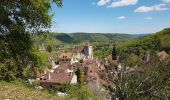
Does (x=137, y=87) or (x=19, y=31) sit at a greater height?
(x=19, y=31)

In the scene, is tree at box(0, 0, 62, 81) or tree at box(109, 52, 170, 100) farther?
tree at box(109, 52, 170, 100)

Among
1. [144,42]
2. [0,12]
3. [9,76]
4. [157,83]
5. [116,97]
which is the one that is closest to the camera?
[0,12]

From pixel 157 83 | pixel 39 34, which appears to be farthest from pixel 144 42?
pixel 39 34

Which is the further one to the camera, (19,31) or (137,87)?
(137,87)

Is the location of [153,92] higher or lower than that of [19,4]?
lower

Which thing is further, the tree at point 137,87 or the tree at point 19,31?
the tree at point 137,87

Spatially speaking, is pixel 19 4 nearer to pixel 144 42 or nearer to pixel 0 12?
pixel 0 12

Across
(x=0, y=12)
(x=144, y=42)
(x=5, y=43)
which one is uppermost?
(x=0, y=12)

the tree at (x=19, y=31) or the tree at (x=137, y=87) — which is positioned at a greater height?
the tree at (x=19, y=31)
